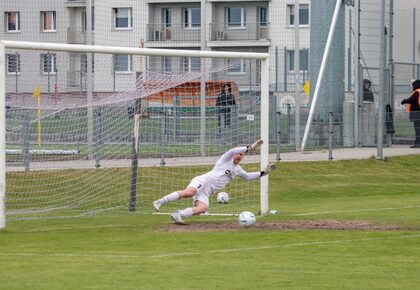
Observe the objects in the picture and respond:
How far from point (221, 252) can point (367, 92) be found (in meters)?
22.9

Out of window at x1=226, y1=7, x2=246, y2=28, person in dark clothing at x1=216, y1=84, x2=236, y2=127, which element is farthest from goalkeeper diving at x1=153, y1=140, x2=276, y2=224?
window at x1=226, y1=7, x2=246, y2=28

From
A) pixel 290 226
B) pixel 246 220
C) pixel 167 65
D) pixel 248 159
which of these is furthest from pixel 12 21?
pixel 290 226

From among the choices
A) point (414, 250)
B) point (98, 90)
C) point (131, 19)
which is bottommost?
point (414, 250)

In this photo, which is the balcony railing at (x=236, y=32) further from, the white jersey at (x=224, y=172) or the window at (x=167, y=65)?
the white jersey at (x=224, y=172)

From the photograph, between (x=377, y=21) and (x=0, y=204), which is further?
(x=377, y=21)

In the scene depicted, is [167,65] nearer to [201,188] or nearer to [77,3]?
[201,188]

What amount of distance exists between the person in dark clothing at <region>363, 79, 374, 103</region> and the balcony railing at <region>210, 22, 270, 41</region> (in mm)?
4574

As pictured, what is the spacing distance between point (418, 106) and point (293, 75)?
4.09 meters

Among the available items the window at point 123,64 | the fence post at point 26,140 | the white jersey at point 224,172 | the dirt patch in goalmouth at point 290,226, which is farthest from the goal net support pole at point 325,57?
the dirt patch in goalmouth at point 290,226

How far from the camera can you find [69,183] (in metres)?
23.2

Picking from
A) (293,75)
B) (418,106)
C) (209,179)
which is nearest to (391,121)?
(418,106)

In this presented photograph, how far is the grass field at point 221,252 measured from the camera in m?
12.6

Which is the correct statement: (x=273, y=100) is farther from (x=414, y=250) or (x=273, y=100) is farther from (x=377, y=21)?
(x=414, y=250)

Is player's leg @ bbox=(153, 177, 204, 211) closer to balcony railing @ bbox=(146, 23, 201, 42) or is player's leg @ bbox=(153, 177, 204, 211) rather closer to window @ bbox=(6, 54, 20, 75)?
window @ bbox=(6, 54, 20, 75)
